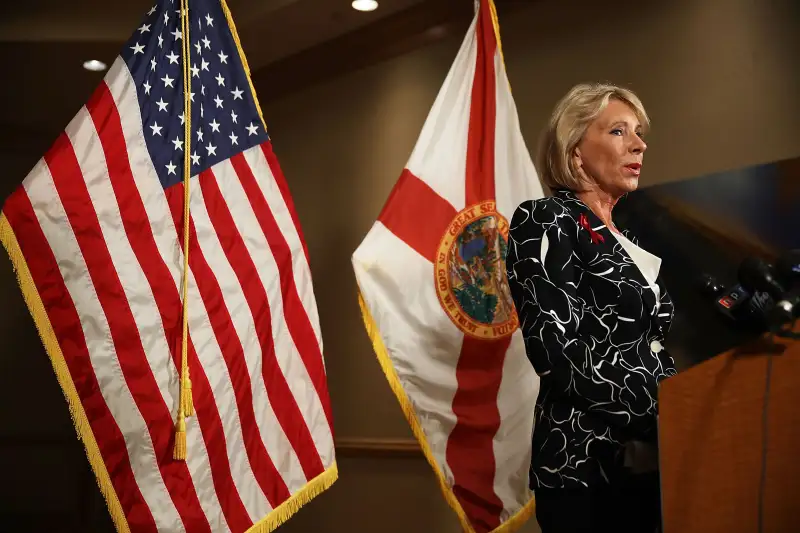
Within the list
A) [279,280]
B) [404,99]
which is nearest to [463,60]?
[404,99]

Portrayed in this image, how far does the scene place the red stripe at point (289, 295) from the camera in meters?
2.18

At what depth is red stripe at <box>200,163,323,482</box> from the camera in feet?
6.87

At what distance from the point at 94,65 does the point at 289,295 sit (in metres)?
1.81

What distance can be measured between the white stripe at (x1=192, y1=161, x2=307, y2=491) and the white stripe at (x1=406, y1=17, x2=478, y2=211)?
0.59m

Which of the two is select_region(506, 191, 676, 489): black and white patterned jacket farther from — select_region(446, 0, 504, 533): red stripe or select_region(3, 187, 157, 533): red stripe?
select_region(3, 187, 157, 533): red stripe

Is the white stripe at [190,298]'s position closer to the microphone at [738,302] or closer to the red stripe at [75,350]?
the red stripe at [75,350]

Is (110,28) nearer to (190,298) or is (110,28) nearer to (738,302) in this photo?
(190,298)

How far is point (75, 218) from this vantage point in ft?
6.06

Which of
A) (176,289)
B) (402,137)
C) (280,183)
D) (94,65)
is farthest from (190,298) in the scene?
(94,65)

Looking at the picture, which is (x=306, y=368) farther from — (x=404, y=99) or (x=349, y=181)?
(x=404, y=99)

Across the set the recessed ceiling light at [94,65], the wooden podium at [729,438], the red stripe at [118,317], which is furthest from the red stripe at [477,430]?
the recessed ceiling light at [94,65]

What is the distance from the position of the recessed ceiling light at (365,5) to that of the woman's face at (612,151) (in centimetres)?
151

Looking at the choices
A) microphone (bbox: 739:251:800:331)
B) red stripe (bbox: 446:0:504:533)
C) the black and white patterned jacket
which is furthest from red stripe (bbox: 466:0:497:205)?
microphone (bbox: 739:251:800:331)

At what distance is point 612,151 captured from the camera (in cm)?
175
